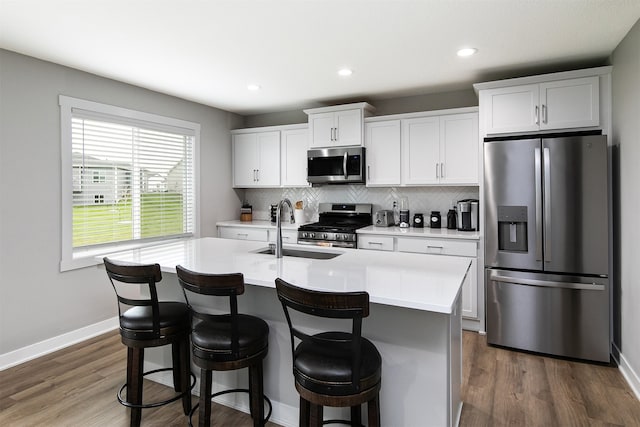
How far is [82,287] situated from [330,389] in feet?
9.85

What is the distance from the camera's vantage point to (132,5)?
2217mm

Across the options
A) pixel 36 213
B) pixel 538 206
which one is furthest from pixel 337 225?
pixel 36 213

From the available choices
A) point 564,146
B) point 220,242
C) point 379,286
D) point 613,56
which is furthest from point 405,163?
point 379,286

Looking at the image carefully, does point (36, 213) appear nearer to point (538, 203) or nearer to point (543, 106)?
point (538, 203)

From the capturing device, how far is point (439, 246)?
11.9 feet

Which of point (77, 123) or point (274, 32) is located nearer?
point (274, 32)

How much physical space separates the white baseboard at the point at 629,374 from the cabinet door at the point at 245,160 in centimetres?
422

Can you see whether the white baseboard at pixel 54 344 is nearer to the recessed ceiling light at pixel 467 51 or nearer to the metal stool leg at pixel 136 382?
the metal stool leg at pixel 136 382

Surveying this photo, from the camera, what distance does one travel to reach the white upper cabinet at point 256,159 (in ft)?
16.2

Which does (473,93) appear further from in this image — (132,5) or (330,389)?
(330,389)

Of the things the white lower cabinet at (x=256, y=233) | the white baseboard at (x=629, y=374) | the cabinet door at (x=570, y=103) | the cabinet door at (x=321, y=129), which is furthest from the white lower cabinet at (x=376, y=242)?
the white baseboard at (x=629, y=374)

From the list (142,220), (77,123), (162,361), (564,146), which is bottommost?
(162,361)

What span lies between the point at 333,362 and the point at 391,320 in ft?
1.45

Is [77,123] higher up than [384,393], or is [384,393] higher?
[77,123]
